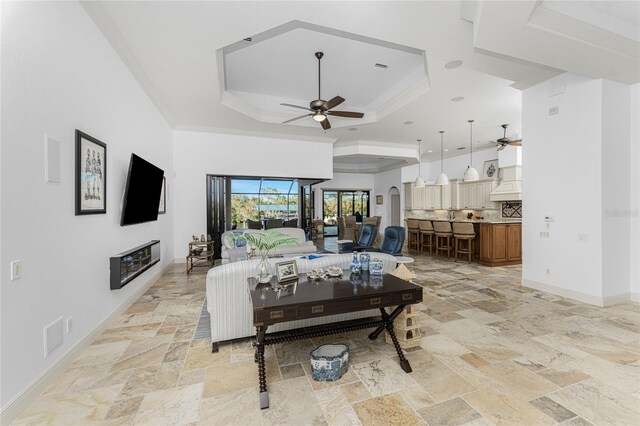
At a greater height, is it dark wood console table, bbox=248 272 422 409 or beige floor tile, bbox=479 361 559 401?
dark wood console table, bbox=248 272 422 409

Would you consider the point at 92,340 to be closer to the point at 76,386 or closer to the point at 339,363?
the point at 76,386

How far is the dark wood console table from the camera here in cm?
199


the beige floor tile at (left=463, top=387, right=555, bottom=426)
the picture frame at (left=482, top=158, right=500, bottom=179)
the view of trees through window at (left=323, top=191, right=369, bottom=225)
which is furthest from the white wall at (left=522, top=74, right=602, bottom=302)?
the view of trees through window at (left=323, top=191, right=369, bottom=225)

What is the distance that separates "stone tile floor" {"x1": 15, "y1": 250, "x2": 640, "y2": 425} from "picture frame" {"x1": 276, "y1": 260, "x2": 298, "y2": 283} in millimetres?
754

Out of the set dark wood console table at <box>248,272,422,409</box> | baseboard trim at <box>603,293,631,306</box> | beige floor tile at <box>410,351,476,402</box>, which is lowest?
beige floor tile at <box>410,351,476,402</box>

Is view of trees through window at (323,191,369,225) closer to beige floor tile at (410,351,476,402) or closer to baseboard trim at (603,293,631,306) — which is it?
baseboard trim at (603,293,631,306)

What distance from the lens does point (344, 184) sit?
13.4 m

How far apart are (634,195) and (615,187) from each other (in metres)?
0.47

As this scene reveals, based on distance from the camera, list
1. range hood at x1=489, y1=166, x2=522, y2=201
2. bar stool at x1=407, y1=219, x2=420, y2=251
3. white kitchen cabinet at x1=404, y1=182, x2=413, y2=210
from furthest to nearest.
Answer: white kitchen cabinet at x1=404, y1=182, x2=413, y2=210, bar stool at x1=407, y1=219, x2=420, y2=251, range hood at x1=489, y1=166, x2=522, y2=201

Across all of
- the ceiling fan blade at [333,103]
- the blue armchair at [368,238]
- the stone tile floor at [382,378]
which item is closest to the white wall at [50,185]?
the stone tile floor at [382,378]

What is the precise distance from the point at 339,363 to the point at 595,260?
410 centimetres

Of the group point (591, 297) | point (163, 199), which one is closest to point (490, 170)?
point (591, 297)

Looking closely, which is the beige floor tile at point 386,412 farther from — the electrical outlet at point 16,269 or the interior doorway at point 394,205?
the interior doorway at point 394,205

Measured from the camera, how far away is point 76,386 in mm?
2209
